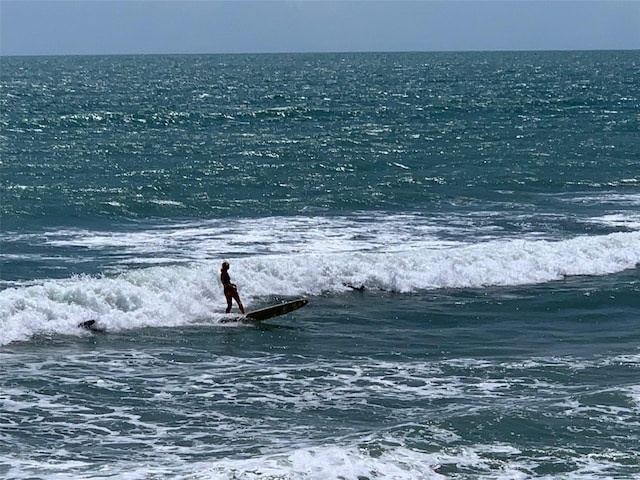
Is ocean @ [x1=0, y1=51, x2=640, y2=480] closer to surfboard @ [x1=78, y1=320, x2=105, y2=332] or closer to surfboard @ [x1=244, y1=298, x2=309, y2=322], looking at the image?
surfboard @ [x1=78, y1=320, x2=105, y2=332]

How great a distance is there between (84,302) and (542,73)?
129m

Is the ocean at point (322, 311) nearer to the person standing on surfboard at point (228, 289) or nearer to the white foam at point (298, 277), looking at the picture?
the white foam at point (298, 277)

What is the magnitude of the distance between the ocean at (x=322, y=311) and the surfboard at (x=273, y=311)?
331 mm

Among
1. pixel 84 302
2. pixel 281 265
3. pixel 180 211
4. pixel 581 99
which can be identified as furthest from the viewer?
pixel 581 99

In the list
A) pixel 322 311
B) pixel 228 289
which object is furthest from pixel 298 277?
pixel 228 289

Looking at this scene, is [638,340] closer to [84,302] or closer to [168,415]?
[168,415]

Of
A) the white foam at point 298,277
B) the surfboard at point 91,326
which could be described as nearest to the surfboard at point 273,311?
the white foam at point 298,277

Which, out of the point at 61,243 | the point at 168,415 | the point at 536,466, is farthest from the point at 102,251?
the point at 536,466

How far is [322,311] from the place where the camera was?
2552 centimetres

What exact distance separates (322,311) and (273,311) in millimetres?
Answer: 1489

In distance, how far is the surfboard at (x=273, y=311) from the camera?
79.7 ft

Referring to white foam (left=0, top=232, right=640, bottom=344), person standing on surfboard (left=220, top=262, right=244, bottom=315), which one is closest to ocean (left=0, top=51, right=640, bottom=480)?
white foam (left=0, top=232, right=640, bottom=344)

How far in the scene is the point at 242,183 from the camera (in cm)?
4434

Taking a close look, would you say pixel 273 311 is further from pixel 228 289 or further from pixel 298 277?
pixel 298 277
